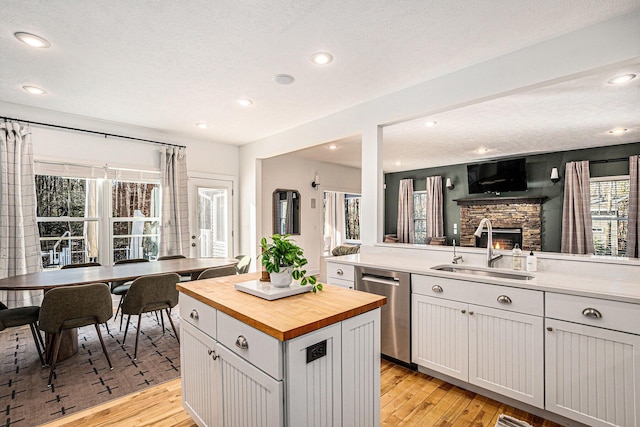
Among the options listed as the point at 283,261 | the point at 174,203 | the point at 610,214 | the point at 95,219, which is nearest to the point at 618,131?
the point at 610,214

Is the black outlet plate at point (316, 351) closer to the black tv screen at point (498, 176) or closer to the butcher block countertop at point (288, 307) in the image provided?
the butcher block countertop at point (288, 307)

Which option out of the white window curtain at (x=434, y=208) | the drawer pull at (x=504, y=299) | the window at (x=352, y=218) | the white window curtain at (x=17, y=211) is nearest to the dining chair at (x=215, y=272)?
the white window curtain at (x=17, y=211)

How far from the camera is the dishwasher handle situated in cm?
260

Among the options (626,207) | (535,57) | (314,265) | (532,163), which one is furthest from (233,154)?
(626,207)

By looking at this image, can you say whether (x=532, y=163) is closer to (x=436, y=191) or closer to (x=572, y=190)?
(x=572, y=190)

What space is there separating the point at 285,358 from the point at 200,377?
831mm

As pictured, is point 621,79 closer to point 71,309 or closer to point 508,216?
point 508,216

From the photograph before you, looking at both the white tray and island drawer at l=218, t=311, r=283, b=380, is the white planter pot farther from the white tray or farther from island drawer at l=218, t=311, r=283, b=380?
island drawer at l=218, t=311, r=283, b=380

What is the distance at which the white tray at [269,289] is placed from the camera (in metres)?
1.57

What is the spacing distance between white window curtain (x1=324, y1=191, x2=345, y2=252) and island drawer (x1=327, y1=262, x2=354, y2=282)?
16.4ft

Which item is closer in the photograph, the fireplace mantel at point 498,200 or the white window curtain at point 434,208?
the fireplace mantel at point 498,200

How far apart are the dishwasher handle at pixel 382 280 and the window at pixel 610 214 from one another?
5.52 metres

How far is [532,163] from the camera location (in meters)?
6.48

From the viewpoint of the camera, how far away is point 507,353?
201cm
